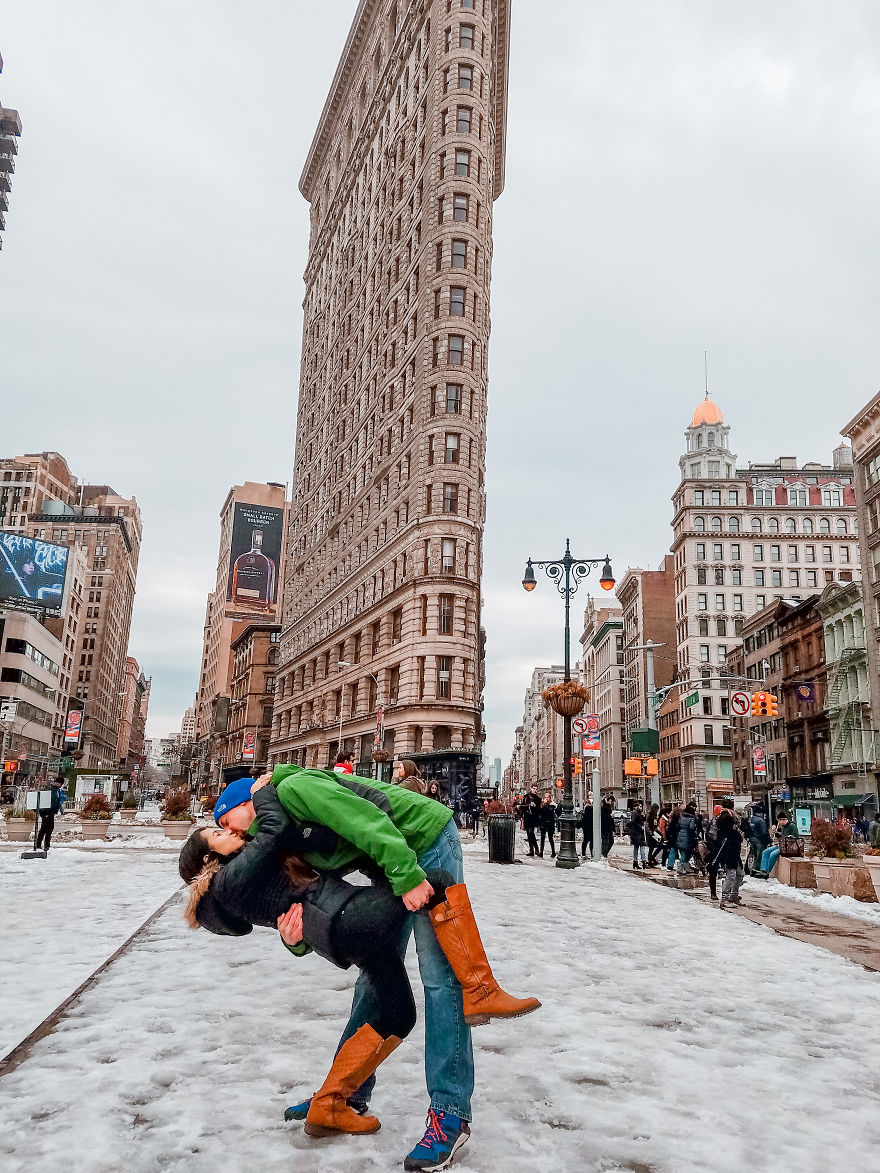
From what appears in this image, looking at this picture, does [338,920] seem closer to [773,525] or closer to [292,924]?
[292,924]

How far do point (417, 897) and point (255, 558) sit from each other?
152 metres

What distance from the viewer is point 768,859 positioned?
850 inches

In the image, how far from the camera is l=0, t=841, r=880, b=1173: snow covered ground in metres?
3.81

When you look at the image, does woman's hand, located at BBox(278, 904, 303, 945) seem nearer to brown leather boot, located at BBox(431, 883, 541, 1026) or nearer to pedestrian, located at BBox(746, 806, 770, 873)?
brown leather boot, located at BBox(431, 883, 541, 1026)

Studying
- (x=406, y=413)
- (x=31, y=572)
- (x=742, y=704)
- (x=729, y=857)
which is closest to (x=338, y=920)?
(x=729, y=857)

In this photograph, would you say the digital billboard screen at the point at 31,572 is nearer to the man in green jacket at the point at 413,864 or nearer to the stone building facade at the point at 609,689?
the stone building facade at the point at 609,689

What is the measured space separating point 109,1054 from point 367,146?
83.0m

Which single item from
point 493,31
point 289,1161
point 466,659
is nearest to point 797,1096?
point 289,1161

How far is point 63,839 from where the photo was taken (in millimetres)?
27391

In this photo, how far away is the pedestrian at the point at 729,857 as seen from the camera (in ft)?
50.1

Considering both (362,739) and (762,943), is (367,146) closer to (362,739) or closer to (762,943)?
(362,739)

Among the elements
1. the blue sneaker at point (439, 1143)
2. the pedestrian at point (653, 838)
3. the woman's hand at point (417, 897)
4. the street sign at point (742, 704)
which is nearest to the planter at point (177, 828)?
the pedestrian at point (653, 838)

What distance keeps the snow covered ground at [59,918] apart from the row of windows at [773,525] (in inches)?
3607

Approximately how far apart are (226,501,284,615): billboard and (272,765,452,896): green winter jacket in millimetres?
146108
